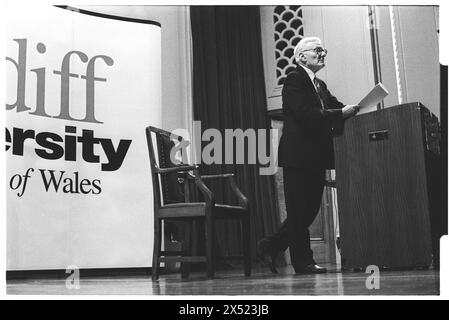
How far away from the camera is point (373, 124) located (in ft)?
9.00

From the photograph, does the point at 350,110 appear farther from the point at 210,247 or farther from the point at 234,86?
the point at 234,86

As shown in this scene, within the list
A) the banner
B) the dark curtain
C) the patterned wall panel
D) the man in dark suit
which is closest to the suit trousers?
the man in dark suit

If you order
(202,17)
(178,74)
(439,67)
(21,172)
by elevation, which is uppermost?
(202,17)

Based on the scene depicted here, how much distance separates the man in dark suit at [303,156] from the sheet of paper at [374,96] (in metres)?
0.18

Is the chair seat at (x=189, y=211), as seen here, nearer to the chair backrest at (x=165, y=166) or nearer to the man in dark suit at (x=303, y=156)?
the chair backrest at (x=165, y=166)

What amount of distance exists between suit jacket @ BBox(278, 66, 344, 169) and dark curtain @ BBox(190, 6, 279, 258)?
0.91 metres

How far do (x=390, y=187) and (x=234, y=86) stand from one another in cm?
170

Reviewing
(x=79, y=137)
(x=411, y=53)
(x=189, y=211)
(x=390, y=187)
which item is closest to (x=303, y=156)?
(x=390, y=187)

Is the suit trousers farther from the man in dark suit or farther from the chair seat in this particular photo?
the chair seat

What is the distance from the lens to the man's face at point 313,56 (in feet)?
9.97
